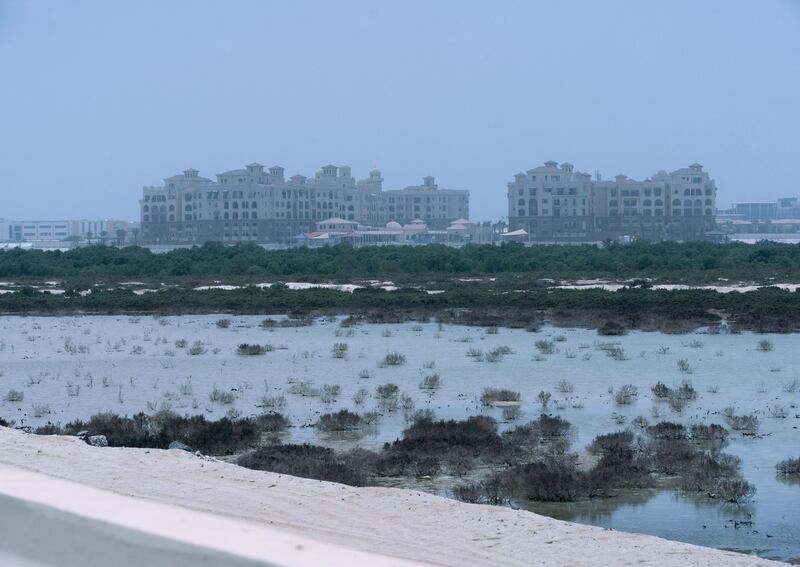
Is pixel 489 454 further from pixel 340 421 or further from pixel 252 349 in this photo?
pixel 252 349

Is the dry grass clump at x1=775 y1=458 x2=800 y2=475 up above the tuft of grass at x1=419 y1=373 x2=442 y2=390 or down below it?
above

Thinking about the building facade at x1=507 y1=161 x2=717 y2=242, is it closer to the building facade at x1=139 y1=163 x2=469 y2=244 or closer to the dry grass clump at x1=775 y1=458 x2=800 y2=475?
the building facade at x1=139 y1=163 x2=469 y2=244

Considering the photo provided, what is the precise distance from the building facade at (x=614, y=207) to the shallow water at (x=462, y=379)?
13442 cm

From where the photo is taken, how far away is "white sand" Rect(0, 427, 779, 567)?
958 centimetres

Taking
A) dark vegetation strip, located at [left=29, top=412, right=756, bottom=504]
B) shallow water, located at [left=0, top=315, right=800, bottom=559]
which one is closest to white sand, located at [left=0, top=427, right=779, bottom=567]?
dark vegetation strip, located at [left=29, top=412, right=756, bottom=504]

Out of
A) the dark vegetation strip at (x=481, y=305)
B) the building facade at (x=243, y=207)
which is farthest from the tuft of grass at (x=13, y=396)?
the building facade at (x=243, y=207)

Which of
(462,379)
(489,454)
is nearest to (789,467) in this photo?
(489,454)

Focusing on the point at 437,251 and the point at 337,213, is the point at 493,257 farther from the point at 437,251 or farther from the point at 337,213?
the point at 337,213

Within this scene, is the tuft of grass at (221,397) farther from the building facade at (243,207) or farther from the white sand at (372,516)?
the building facade at (243,207)

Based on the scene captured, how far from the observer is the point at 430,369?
2762 centimetres

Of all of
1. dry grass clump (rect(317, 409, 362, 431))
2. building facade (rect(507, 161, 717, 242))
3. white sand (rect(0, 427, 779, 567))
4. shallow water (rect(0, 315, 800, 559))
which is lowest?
shallow water (rect(0, 315, 800, 559))

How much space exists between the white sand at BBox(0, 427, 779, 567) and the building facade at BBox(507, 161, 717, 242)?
158m

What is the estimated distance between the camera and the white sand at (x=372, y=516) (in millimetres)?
9583

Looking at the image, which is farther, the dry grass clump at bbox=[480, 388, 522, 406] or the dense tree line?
the dense tree line
